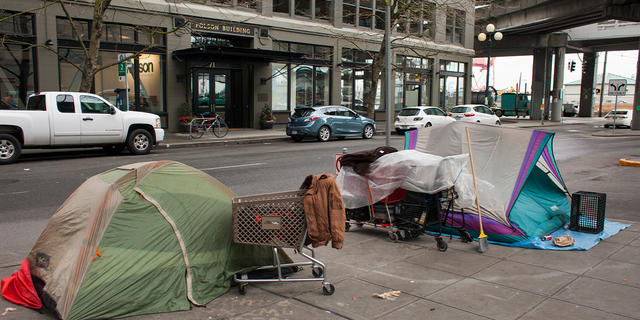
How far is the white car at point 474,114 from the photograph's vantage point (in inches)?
1075

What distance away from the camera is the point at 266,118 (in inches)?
970

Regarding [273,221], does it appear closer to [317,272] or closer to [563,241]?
[317,272]

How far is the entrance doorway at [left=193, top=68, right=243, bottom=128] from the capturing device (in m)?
23.2

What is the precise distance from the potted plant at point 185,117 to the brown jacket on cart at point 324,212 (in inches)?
696

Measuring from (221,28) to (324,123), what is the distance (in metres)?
6.95

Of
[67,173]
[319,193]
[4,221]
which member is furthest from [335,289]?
[67,173]

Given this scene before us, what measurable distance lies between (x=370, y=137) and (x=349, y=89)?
752cm

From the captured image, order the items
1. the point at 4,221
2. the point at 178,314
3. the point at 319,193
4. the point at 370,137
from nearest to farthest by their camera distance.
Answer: the point at 178,314 < the point at 319,193 < the point at 4,221 < the point at 370,137

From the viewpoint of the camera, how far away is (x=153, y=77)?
21453mm

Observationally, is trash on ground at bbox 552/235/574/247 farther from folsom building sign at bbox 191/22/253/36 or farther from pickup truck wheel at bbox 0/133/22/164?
folsom building sign at bbox 191/22/253/36

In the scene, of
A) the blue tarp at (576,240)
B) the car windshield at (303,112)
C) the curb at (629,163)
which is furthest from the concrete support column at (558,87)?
the blue tarp at (576,240)

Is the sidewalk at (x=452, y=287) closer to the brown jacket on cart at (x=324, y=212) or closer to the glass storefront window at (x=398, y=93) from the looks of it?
the brown jacket on cart at (x=324, y=212)

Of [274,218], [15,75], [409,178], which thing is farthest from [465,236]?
[15,75]

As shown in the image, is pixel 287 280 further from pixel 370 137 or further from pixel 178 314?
pixel 370 137
